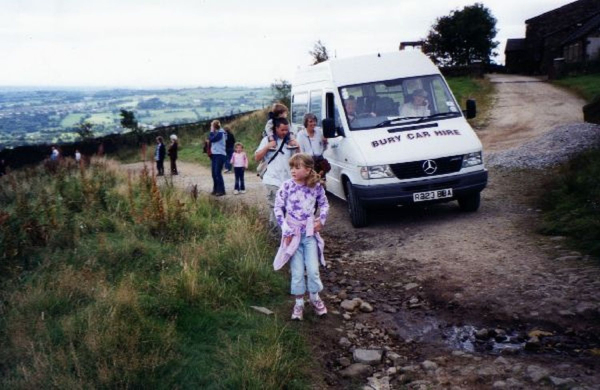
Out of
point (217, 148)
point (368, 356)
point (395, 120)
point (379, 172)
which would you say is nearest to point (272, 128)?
point (379, 172)

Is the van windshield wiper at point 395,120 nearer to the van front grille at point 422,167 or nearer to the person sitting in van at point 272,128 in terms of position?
the van front grille at point 422,167

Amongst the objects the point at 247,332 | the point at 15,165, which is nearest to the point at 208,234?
the point at 247,332

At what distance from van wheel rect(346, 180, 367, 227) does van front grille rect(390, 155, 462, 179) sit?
0.81 metres

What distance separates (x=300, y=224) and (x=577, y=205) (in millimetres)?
4944

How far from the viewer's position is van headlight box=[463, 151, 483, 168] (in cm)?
789

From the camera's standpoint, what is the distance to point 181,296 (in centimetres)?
508

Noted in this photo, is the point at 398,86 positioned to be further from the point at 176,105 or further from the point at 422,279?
the point at 176,105

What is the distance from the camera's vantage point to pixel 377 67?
9.11m

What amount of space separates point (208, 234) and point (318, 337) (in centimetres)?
284

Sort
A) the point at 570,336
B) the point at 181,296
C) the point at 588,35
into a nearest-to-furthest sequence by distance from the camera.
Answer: the point at 570,336, the point at 181,296, the point at 588,35

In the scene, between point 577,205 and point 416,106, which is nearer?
point 577,205

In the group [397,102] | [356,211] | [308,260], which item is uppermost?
[397,102]

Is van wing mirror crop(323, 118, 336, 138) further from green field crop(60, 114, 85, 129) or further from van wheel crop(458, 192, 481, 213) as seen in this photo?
green field crop(60, 114, 85, 129)

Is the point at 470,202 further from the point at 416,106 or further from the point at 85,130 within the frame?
the point at 85,130
